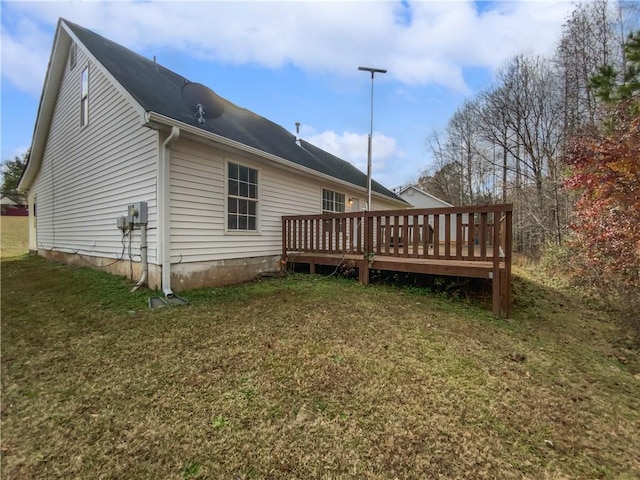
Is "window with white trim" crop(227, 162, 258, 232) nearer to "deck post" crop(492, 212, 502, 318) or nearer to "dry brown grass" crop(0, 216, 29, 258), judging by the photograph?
"deck post" crop(492, 212, 502, 318)

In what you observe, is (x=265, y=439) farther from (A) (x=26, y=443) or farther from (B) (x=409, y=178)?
(B) (x=409, y=178)

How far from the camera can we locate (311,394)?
8.14 feet

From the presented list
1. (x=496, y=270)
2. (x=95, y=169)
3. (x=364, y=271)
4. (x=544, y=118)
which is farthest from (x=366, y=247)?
(x=544, y=118)

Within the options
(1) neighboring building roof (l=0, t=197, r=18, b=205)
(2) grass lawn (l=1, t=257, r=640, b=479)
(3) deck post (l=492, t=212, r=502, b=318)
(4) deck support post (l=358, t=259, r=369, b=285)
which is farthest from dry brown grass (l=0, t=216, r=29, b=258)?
(1) neighboring building roof (l=0, t=197, r=18, b=205)

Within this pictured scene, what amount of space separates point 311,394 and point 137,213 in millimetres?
4752

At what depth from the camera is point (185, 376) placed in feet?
8.87

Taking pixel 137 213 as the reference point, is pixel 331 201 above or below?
above

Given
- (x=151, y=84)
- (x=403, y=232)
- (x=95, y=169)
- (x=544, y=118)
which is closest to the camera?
(x=403, y=232)

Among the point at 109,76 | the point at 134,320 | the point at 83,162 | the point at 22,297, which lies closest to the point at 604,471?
the point at 134,320

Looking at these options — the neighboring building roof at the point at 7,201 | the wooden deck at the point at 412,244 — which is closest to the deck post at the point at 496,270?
the wooden deck at the point at 412,244

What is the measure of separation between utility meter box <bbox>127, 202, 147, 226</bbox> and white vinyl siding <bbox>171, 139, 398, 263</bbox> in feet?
1.67

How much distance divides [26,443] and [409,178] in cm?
3833

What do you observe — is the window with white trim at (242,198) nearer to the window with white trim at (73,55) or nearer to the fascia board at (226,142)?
the fascia board at (226,142)

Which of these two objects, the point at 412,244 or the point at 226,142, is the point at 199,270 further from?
the point at 412,244
